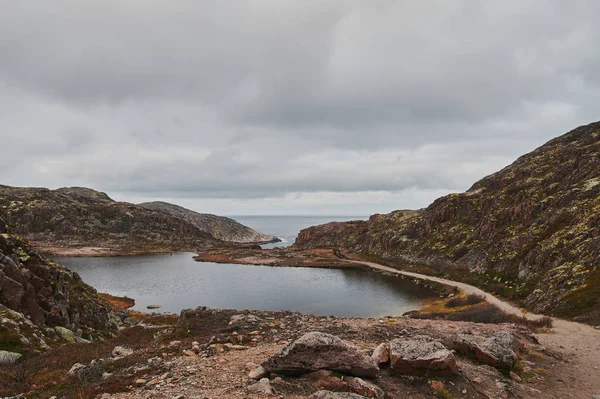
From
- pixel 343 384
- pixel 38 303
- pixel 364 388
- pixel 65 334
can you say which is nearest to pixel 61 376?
pixel 65 334

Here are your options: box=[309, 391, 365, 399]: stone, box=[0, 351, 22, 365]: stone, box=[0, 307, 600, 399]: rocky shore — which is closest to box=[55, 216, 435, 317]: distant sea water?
box=[0, 307, 600, 399]: rocky shore

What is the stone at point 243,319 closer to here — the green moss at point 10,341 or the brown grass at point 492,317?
the green moss at point 10,341

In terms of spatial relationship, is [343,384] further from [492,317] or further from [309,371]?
[492,317]

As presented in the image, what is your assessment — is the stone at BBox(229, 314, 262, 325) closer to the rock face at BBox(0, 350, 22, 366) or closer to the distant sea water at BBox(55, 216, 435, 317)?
the rock face at BBox(0, 350, 22, 366)

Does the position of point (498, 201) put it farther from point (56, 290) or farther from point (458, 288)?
point (56, 290)

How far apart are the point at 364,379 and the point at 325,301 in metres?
59.7

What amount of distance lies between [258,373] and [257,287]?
7662 cm

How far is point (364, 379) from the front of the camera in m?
14.4

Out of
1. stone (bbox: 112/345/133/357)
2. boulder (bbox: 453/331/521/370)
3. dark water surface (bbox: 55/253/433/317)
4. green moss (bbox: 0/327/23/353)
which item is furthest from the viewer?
dark water surface (bbox: 55/253/433/317)

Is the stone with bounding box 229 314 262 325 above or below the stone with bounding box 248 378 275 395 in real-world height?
below

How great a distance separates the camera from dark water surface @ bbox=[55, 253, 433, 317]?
6838cm

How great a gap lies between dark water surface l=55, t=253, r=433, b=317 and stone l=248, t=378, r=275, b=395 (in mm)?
50211

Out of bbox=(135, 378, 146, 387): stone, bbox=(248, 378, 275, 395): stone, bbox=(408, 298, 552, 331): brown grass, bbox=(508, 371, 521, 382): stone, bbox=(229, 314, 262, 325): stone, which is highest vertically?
bbox=(248, 378, 275, 395): stone

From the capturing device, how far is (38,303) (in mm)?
28469
